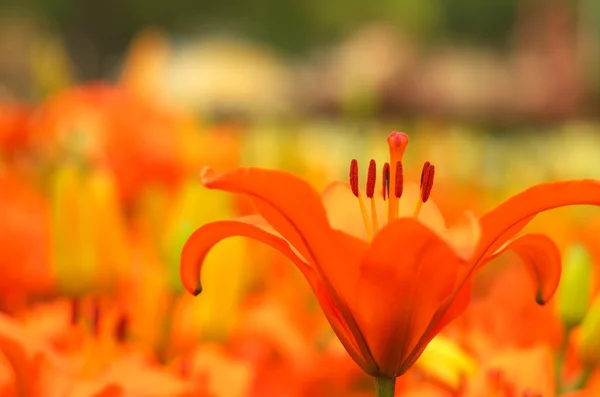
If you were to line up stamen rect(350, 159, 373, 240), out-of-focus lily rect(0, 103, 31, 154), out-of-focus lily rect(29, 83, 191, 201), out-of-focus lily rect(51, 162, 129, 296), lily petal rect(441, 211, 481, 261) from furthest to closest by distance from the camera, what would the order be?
out-of-focus lily rect(0, 103, 31, 154) < out-of-focus lily rect(29, 83, 191, 201) < out-of-focus lily rect(51, 162, 129, 296) < stamen rect(350, 159, 373, 240) < lily petal rect(441, 211, 481, 261)

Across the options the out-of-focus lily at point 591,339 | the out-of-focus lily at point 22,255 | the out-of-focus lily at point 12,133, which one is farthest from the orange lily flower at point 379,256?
the out-of-focus lily at point 12,133

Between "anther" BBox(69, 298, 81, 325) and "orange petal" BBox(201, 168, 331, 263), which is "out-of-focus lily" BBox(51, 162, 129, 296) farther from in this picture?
"orange petal" BBox(201, 168, 331, 263)

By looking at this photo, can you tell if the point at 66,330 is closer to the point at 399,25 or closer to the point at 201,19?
the point at 399,25

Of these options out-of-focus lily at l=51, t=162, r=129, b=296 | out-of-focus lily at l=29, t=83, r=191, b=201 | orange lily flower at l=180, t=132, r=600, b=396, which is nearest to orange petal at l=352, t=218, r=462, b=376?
orange lily flower at l=180, t=132, r=600, b=396

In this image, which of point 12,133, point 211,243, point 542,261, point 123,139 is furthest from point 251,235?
point 12,133

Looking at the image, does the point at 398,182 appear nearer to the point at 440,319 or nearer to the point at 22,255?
the point at 440,319

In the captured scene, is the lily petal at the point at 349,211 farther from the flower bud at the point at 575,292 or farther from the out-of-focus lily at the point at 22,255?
the out-of-focus lily at the point at 22,255

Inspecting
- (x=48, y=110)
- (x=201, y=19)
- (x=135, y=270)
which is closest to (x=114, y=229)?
(x=135, y=270)

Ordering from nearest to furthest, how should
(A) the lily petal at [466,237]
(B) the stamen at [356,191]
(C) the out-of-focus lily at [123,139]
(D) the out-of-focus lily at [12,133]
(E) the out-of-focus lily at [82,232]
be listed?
(A) the lily petal at [466,237], (B) the stamen at [356,191], (E) the out-of-focus lily at [82,232], (C) the out-of-focus lily at [123,139], (D) the out-of-focus lily at [12,133]
